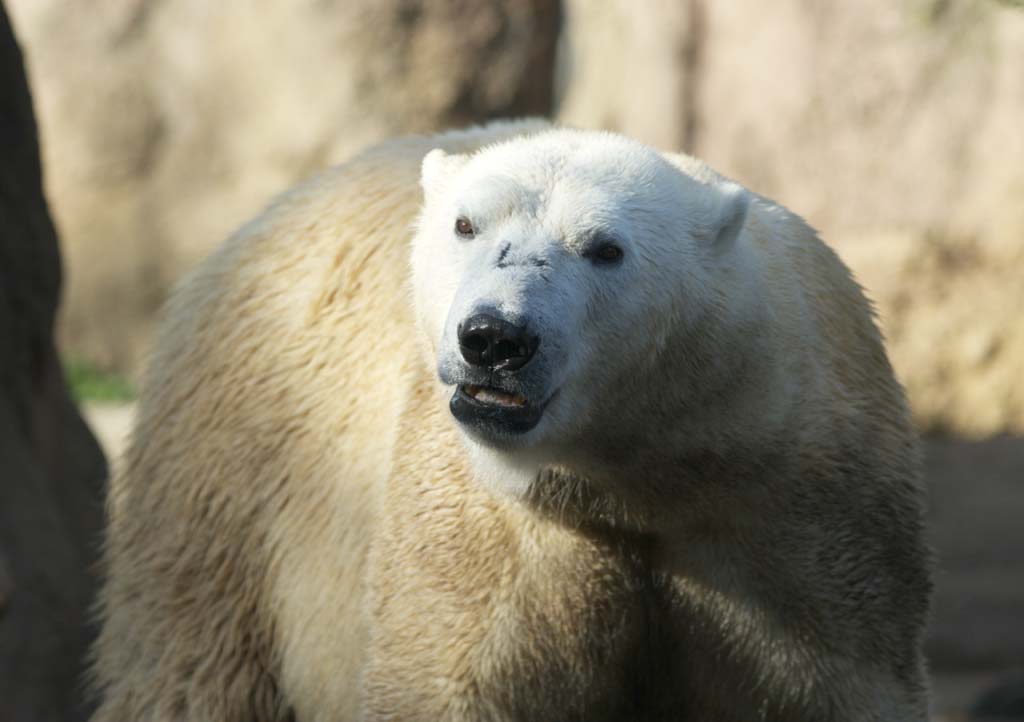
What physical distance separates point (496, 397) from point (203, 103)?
23.2ft

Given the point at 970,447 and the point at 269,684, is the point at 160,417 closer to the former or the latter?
the point at 269,684

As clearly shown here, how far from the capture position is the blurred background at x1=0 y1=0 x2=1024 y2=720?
850cm

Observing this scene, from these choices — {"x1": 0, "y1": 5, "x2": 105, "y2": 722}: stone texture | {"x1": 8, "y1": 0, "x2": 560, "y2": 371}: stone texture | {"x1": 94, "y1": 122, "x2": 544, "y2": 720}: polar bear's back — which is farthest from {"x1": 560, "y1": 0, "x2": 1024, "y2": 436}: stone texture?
{"x1": 94, "y1": 122, "x2": 544, "y2": 720}: polar bear's back

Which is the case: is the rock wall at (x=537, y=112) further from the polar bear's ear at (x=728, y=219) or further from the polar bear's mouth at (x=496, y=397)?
the polar bear's mouth at (x=496, y=397)

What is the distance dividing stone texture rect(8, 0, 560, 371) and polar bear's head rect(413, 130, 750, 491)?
5.82 m

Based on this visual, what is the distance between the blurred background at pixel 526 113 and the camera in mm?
8500

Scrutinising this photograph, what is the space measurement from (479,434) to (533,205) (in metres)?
0.39

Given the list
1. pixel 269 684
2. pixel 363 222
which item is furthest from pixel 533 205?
pixel 269 684

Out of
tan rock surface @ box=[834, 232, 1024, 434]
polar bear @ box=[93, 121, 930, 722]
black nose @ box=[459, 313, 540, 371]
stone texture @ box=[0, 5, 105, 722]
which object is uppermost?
black nose @ box=[459, 313, 540, 371]

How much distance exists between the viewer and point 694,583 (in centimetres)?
287

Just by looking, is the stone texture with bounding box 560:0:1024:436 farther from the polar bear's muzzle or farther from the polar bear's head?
the polar bear's muzzle

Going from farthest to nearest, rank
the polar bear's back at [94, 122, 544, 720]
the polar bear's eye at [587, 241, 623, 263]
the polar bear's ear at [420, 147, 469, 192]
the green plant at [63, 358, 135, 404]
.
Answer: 1. the green plant at [63, 358, 135, 404]
2. the polar bear's back at [94, 122, 544, 720]
3. the polar bear's ear at [420, 147, 469, 192]
4. the polar bear's eye at [587, 241, 623, 263]

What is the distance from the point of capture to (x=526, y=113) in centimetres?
860

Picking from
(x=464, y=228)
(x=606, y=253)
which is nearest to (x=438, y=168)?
(x=464, y=228)
